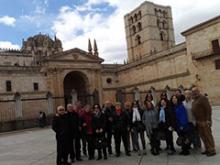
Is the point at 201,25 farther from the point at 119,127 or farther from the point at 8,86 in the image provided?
the point at 119,127

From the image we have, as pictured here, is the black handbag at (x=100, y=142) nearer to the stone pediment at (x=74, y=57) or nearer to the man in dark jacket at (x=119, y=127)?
the man in dark jacket at (x=119, y=127)

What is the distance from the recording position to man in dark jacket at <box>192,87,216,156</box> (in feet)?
25.5

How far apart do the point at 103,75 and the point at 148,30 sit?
1643cm

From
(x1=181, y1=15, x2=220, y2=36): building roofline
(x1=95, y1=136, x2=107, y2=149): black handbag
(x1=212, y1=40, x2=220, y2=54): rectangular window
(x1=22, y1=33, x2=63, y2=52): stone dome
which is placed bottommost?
(x1=95, y1=136, x2=107, y2=149): black handbag

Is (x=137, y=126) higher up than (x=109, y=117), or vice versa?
(x=109, y=117)

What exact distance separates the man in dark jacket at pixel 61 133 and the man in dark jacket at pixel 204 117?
3390 mm

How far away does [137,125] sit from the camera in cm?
898

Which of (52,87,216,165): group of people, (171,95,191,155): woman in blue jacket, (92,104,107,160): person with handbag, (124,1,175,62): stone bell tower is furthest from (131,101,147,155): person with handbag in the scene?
(124,1,175,62): stone bell tower

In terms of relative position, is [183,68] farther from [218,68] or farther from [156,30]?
[156,30]

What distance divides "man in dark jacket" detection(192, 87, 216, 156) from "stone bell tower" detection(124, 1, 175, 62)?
5135 cm

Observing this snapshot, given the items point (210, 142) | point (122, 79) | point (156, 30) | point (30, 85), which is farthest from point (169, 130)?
point (156, 30)

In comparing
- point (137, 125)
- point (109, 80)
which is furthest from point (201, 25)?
point (137, 125)

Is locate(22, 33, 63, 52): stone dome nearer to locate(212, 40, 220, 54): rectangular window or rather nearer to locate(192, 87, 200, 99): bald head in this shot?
locate(212, 40, 220, 54): rectangular window

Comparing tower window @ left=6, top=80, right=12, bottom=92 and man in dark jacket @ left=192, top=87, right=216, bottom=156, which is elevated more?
tower window @ left=6, top=80, right=12, bottom=92
